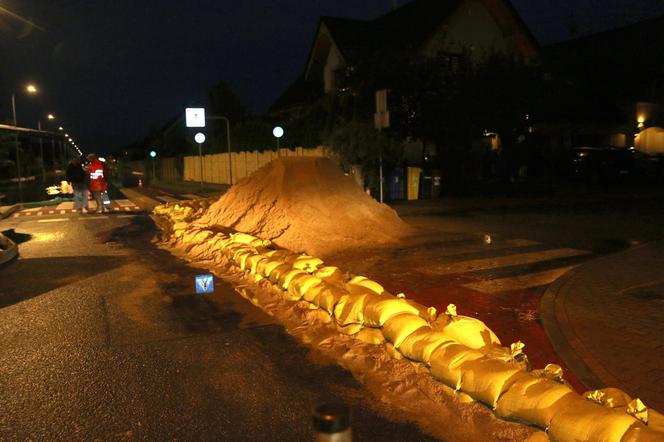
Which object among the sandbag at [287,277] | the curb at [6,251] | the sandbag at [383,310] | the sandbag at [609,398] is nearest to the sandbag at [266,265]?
the sandbag at [287,277]

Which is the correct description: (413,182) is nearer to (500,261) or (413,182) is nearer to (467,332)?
(500,261)

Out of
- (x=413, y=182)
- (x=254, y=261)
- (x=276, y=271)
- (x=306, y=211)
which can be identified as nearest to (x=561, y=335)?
(x=276, y=271)

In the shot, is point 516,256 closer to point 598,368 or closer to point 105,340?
point 598,368

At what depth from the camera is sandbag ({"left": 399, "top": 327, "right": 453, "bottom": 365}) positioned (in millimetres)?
4449

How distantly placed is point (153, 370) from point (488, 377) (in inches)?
107

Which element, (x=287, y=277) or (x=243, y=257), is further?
(x=243, y=257)

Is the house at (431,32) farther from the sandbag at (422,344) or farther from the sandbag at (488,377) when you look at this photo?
the sandbag at (488,377)

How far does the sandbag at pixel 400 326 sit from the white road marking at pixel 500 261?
10.5 ft

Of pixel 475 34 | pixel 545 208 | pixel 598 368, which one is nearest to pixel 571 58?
pixel 475 34

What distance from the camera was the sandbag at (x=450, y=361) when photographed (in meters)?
4.09

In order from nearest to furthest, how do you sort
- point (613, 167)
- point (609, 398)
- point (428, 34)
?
1. point (609, 398)
2. point (613, 167)
3. point (428, 34)

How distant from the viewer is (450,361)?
4.18 metres

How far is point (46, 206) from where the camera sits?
68.4 feet

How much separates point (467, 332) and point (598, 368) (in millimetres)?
1058
